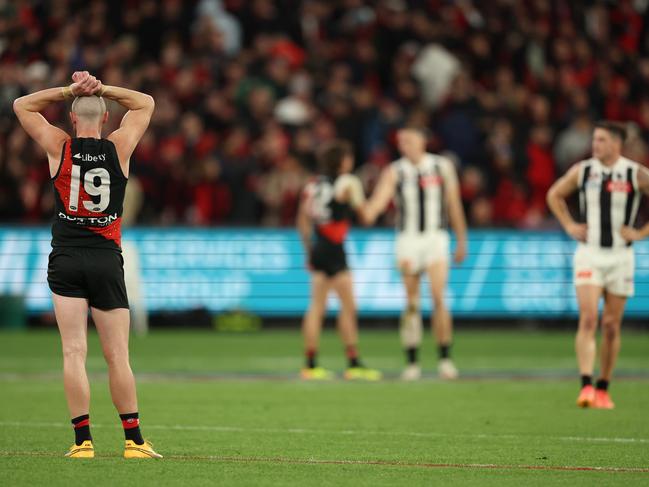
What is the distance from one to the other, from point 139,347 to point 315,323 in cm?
463

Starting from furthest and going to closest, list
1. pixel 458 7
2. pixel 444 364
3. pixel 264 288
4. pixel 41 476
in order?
pixel 458 7, pixel 264 288, pixel 444 364, pixel 41 476

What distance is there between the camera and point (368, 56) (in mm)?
25859

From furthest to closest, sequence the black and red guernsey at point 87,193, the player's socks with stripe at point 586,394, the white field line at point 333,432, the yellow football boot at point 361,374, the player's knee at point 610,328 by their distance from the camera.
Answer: the yellow football boot at point 361,374 < the player's knee at point 610,328 < the player's socks with stripe at point 586,394 < the white field line at point 333,432 < the black and red guernsey at point 87,193

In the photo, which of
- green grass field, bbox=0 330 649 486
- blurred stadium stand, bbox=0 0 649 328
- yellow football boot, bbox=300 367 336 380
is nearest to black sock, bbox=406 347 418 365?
green grass field, bbox=0 330 649 486

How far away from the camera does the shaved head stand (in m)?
8.71

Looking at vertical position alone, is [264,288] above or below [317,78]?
below

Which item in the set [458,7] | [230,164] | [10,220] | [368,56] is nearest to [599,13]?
[458,7]

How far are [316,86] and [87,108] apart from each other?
1718 centimetres

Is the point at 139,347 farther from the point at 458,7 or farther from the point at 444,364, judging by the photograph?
the point at 458,7

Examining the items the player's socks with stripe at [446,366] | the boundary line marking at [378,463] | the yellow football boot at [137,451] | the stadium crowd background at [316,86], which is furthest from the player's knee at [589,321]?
the stadium crowd background at [316,86]

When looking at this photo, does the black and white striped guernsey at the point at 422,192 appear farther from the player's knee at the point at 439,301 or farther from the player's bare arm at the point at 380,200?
the player's knee at the point at 439,301

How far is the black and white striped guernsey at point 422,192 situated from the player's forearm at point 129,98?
742 centimetres

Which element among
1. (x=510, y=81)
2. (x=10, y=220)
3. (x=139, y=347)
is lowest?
(x=139, y=347)

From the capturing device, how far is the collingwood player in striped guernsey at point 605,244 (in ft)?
41.1
